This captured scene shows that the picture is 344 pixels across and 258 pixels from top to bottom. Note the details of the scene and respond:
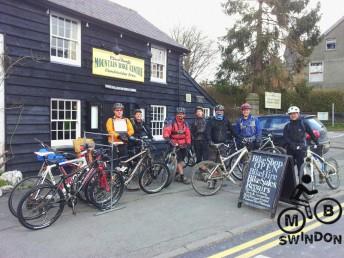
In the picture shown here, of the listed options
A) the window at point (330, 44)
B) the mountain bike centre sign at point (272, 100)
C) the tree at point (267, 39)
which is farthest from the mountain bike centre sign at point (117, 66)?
the window at point (330, 44)

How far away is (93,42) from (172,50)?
4.39m

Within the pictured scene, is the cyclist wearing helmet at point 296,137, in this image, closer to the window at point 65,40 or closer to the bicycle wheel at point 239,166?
the bicycle wheel at point 239,166

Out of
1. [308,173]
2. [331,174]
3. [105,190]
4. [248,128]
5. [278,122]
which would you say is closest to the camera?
[105,190]

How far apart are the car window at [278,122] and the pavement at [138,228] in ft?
16.5

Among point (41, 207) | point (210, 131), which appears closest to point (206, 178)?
point (210, 131)

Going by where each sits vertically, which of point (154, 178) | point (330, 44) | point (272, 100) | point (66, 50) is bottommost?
point (154, 178)

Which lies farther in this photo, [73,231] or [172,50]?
[172,50]

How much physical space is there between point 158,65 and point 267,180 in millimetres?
8750

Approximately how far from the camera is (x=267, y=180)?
6.43 meters

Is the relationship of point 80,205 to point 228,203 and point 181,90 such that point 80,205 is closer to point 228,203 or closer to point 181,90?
point 228,203

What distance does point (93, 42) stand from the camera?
11.1 metres

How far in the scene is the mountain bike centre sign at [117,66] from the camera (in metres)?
11.1

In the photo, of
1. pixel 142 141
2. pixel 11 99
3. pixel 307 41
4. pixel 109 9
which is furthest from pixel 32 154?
pixel 307 41

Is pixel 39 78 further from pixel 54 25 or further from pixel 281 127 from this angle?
pixel 281 127
